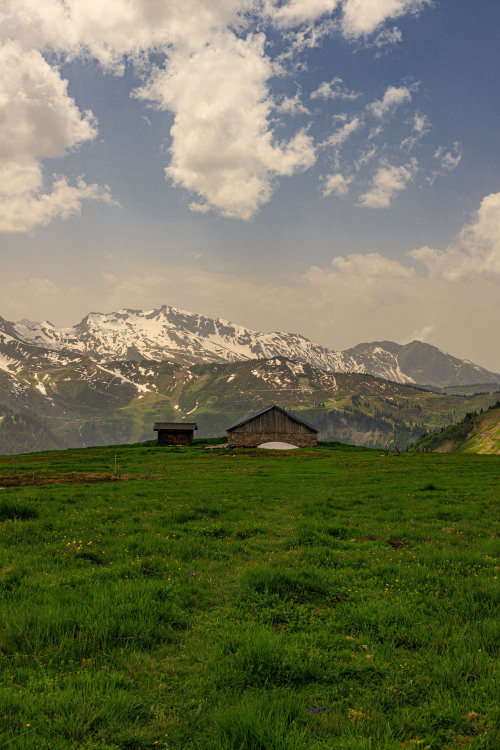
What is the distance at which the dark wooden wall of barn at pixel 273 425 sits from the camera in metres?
96.1

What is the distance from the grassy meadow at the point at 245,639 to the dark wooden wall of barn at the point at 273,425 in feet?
266

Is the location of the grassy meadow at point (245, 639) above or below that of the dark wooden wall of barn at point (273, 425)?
below

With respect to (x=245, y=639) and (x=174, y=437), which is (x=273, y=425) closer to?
(x=174, y=437)

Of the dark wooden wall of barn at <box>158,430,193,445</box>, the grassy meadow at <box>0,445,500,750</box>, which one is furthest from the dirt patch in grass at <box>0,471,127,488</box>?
the dark wooden wall of barn at <box>158,430,193,445</box>

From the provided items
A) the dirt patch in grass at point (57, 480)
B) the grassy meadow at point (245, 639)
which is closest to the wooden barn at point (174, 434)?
the dirt patch in grass at point (57, 480)

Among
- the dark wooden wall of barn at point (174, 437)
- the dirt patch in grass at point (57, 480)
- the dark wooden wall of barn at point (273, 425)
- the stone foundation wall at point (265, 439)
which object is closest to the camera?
the dirt patch in grass at point (57, 480)

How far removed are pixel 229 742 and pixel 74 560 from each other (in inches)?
327

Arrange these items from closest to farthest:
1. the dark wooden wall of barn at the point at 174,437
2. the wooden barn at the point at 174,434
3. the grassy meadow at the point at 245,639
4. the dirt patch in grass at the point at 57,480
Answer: the grassy meadow at the point at 245,639, the dirt patch in grass at the point at 57,480, the wooden barn at the point at 174,434, the dark wooden wall of barn at the point at 174,437

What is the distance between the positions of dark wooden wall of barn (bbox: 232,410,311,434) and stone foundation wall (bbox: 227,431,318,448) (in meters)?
0.76

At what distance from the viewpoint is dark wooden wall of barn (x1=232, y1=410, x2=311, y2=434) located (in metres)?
96.1

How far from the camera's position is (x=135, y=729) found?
4.99 m

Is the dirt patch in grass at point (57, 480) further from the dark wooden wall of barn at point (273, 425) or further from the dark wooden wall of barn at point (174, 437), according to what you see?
the dark wooden wall of barn at point (174, 437)

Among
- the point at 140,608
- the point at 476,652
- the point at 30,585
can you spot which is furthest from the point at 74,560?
the point at 476,652

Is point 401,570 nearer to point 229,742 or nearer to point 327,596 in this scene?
point 327,596
